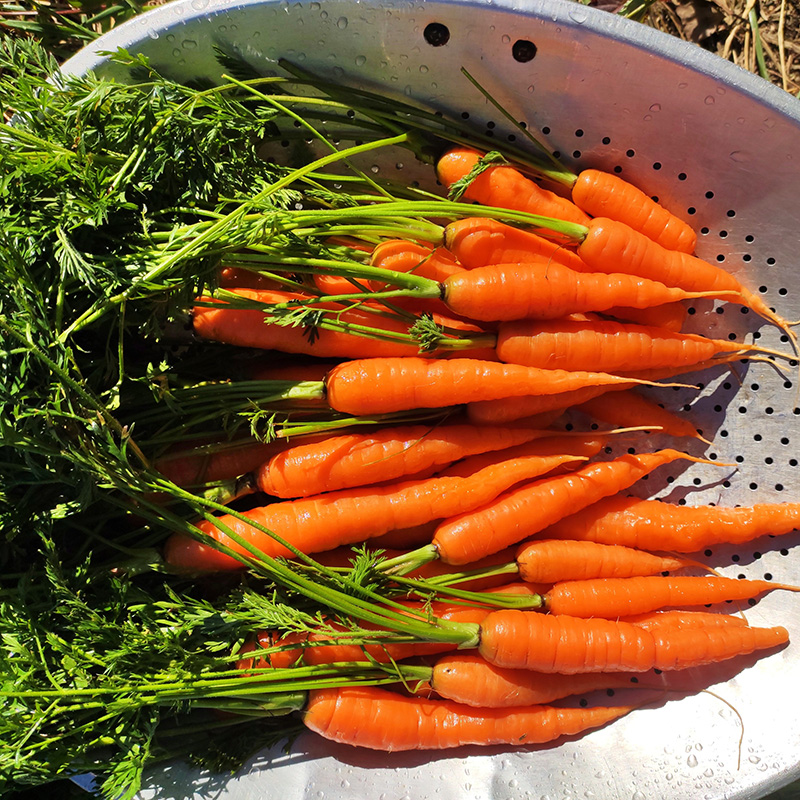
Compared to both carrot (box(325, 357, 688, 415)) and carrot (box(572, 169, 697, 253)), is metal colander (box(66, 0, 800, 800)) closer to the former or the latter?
carrot (box(572, 169, 697, 253))

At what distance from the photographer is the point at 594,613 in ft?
6.36

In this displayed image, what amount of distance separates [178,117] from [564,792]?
205cm

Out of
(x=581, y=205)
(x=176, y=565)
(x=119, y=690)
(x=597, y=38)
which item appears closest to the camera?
(x=119, y=690)

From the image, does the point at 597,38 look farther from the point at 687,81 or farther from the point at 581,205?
the point at 581,205

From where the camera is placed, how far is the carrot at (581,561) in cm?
189

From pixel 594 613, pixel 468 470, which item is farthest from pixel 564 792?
pixel 468 470

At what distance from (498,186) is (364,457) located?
0.85 m

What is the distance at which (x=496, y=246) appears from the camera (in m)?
1.83

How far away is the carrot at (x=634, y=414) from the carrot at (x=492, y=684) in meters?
0.79

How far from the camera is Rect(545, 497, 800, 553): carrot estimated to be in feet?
6.48

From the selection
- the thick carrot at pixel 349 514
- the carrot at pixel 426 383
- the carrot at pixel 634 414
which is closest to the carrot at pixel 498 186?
the carrot at pixel 426 383

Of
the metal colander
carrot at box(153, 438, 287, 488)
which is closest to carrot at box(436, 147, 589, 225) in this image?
the metal colander

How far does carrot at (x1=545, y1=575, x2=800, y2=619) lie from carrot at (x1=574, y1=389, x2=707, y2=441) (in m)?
0.45

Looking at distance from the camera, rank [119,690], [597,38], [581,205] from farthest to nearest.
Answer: [581,205] < [597,38] < [119,690]
